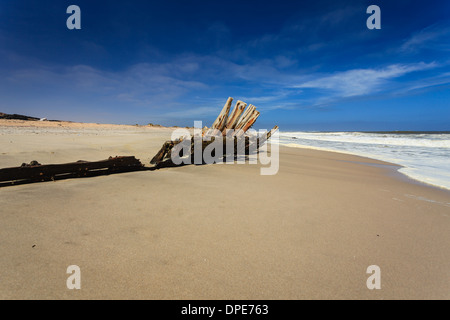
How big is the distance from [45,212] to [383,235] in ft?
11.6

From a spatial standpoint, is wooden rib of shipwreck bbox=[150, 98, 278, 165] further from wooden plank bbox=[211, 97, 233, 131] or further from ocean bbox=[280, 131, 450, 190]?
ocean bbox=[280, 131, 450, 190]

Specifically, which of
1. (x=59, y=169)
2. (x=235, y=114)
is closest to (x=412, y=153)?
(x=235, y=114)

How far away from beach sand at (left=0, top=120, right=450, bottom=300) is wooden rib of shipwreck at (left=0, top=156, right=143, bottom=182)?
179 mm

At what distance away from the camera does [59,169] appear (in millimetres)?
3377

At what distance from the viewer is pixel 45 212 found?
2.21 meters

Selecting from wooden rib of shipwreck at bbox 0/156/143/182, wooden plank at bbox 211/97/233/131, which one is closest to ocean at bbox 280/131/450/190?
wooden plank at bbox 211/97/233/131

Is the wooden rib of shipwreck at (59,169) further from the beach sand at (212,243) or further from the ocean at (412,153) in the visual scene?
the ocean at (412,153)

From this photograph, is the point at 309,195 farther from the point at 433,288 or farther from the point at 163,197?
the point at 163,197

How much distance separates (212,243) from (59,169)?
9.90 ft

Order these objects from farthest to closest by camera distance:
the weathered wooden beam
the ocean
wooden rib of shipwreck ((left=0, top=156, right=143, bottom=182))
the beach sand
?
the weathered wooden beam
the ocean
wooden rib of shipwreck ((left=0, top=156, right=143, bottom=182))
the beach sand

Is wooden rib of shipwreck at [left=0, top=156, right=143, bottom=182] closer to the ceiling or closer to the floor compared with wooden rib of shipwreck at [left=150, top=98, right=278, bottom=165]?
closer to the floor

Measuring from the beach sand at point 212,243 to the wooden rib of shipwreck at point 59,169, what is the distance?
7.0 inches

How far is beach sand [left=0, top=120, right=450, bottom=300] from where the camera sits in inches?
54.9
